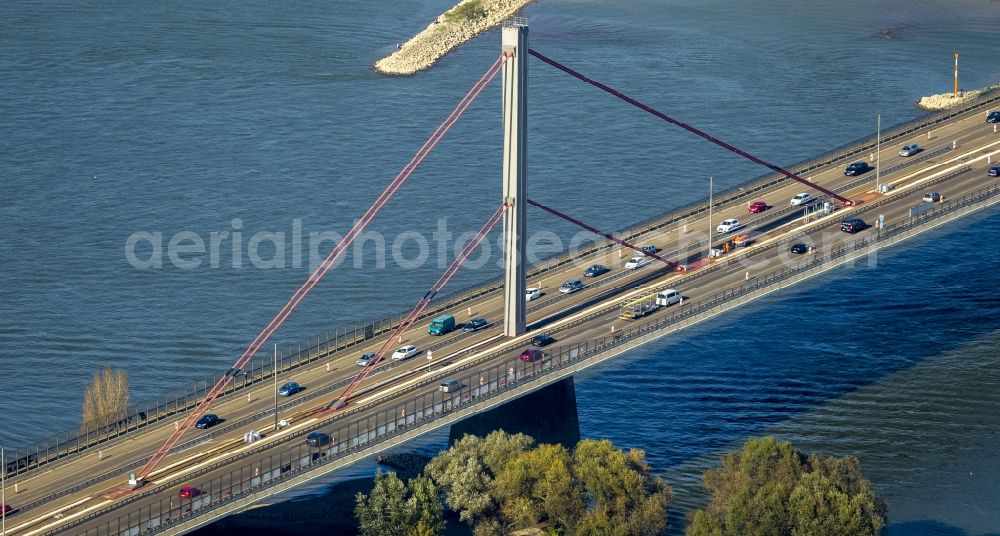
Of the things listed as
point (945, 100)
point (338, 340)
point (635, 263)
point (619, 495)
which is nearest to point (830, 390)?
point (635, 263)

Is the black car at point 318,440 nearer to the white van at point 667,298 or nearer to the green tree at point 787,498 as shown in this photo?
the green tree at point 787,498

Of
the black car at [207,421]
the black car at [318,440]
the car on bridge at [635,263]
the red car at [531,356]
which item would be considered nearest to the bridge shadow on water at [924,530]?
the red car at [531,356]

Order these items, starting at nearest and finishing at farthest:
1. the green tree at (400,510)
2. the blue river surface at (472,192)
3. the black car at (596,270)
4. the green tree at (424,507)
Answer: the green tree at (424,507) → the green tree at (400,510) → the blue river surface at (472,192) → the black car at (596,270)

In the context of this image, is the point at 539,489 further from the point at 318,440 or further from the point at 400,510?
the point at 318,440

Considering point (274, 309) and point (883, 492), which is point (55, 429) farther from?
point (883, 492)

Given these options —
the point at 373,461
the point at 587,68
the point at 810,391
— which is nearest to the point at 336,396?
the point at 373,461
